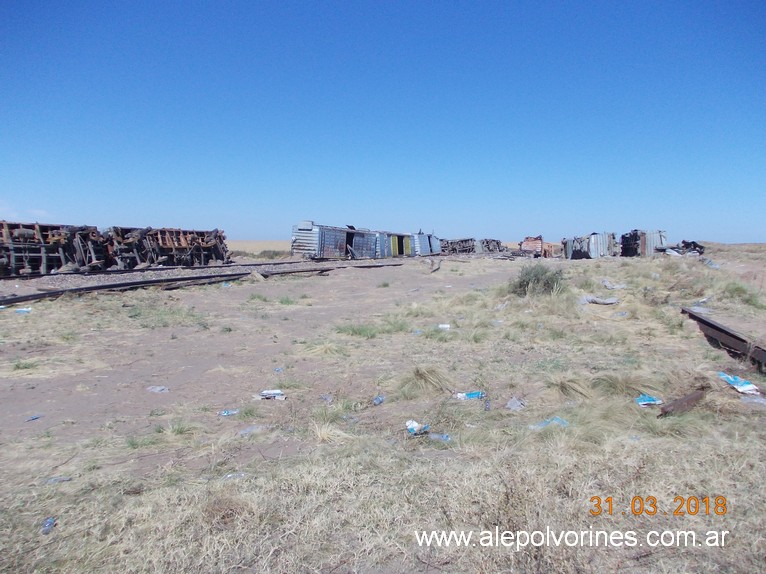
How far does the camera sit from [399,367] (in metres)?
8.39

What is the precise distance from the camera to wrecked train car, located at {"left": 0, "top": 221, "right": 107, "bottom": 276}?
20.7 meters

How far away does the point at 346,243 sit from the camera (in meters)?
40.4

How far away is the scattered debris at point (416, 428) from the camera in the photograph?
5242 mm

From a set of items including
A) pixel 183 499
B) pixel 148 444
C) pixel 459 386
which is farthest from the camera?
pixel 459 386

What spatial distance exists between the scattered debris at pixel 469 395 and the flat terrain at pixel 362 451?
103 mm

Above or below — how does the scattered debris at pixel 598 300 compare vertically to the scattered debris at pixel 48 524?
below

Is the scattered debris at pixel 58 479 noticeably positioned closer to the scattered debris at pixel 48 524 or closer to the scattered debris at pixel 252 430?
the scattered debris at pixel 48 524

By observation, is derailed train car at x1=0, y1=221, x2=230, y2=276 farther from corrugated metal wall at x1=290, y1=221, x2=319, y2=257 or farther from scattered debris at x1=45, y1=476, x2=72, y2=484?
scattered debris at x1=45, y1=476, x2=72, y2=484

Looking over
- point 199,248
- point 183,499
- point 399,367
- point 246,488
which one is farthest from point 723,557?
point 199,248

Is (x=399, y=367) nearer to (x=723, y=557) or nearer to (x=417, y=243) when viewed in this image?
(x=723, y=557)

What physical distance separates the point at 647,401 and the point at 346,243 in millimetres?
35333

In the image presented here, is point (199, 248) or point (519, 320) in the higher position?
point (199, 248)

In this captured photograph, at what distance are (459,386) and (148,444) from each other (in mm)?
3956

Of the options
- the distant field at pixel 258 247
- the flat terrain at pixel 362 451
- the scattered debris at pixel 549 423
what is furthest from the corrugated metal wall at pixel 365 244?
the scattered debris at pixel 549 423
